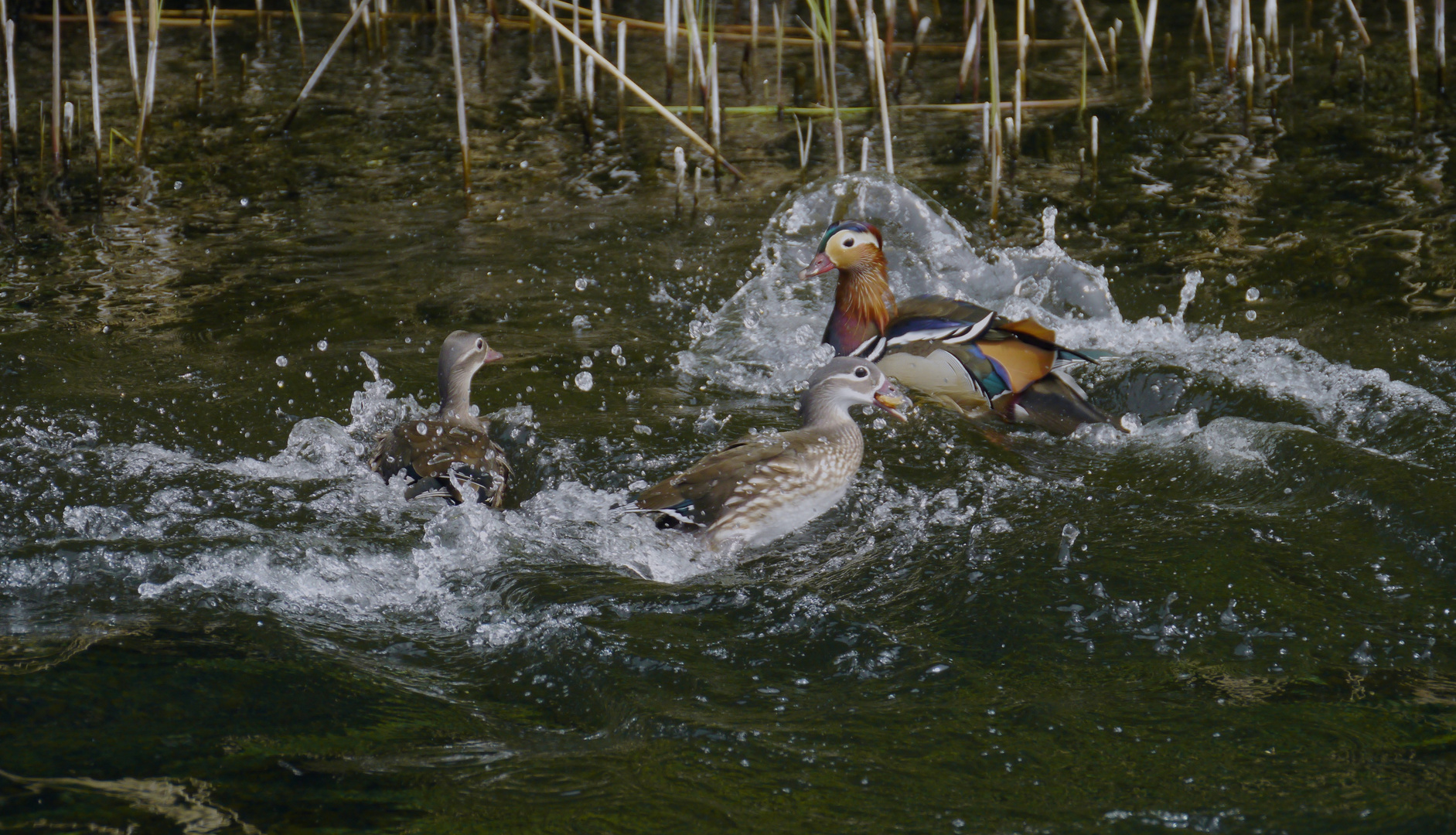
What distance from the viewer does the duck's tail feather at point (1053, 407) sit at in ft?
16.8

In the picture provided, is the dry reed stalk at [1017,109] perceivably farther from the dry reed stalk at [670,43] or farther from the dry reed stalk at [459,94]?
the dry reed stalk at [459,94]

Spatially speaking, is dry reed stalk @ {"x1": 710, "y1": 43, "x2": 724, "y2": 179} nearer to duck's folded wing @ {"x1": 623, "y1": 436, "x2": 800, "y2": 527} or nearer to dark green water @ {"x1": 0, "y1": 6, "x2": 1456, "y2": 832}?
dark green water @ {"x1": 0, "y1": 6, "x2": 1456, "y2": 832}

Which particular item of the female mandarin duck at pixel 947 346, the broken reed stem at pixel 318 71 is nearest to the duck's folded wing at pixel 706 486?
the female mandarin duck at pixel 947 346

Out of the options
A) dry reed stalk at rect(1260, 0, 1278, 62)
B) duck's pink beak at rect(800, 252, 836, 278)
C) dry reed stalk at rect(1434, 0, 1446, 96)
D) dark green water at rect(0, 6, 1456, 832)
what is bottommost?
dark green water at rect(0, 6, 1456, 832)

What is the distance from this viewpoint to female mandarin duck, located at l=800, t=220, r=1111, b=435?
17.1ft

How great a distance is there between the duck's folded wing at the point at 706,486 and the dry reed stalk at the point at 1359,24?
7.01 meters

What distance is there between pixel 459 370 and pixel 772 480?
4.86 feet

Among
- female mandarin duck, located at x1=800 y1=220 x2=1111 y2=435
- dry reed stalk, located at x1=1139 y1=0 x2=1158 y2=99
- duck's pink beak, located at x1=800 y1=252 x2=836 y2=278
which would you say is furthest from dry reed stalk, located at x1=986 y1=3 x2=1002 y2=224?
dry reed stalk, located at x1=1139 y1=0 x2=1158 y2=99

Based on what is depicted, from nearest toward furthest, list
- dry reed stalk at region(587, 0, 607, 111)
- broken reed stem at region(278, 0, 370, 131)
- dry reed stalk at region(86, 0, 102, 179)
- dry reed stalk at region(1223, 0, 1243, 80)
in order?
dry reed stalk at region(86, 0, 102, 179), broken reed stem at region(278, 0, 370, 131), dry reed stalk at region(587, 0, 607, 111), dry reed stalk at region(1223, 0, 1243, 80)

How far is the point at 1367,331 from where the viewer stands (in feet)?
18.2

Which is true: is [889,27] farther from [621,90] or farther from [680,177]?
[680,177]

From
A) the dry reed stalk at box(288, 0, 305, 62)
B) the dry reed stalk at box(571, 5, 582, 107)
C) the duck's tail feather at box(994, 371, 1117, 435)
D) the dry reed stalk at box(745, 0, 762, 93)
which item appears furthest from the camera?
the dry reed stalk at box(288, 0, 305, 62)

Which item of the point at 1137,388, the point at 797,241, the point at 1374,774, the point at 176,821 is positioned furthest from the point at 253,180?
the point at 1374,774

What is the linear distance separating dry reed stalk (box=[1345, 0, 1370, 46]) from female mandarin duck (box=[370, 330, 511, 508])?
7308 mm
